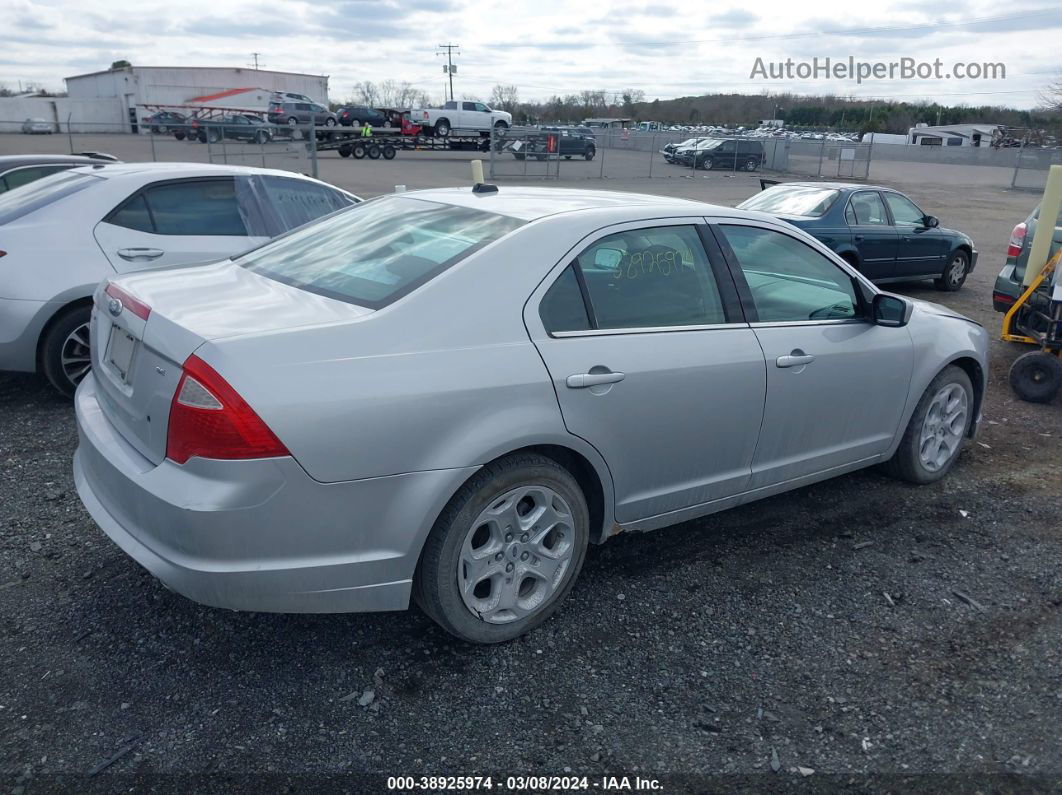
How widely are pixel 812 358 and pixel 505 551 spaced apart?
175cm

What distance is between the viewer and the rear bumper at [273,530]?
8.64ft

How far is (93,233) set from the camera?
568 centimetres

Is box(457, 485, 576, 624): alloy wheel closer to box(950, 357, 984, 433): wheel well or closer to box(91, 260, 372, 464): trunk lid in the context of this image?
box(91, 260, 372, 464): trunk lid

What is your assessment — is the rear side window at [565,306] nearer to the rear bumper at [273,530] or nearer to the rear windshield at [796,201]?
the rear bumper at [273,530]

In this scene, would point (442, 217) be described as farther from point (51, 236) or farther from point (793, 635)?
point (51, 236)

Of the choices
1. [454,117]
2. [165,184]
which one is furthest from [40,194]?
[454,117]

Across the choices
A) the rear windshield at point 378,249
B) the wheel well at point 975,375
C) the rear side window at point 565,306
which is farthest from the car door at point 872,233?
the rear side window at point 565,306

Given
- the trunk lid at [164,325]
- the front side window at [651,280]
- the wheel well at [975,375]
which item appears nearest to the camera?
the trunk lid at [164,325]

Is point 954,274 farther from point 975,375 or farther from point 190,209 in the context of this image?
point 190,209

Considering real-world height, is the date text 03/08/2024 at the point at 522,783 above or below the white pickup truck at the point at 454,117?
below

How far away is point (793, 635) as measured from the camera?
3.44 meters

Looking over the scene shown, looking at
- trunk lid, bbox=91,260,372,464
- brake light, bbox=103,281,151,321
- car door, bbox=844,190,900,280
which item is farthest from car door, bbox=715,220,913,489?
car door, bbox=844,190,900,280

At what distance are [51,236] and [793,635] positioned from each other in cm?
503

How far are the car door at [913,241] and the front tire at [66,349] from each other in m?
9.42
